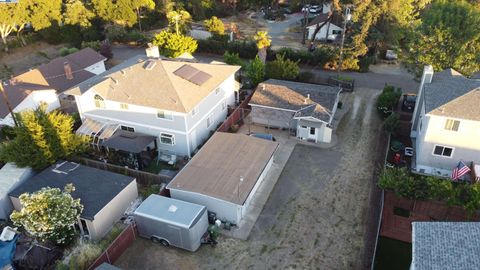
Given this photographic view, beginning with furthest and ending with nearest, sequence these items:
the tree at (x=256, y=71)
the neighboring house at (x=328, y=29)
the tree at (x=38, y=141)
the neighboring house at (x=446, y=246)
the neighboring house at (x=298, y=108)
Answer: the neighboring house at (x=328, y=29) → the tree at (x=256, y=71) → the neighboring house at (x=298, y=108) → the tree at (x=38, y=141) → the neighboring house at (x=446, y=246)

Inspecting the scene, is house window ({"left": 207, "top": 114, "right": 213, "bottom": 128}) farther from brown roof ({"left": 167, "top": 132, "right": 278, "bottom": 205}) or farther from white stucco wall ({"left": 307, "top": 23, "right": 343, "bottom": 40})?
white stucco wall ({"left": 307, "top": 23, "right": 343, "bottom": 40})

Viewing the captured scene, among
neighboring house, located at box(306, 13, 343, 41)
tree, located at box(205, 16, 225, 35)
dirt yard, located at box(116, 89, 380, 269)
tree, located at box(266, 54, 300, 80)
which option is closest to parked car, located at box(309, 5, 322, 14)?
neighboring house, located at box(306, 13, 343, 41)

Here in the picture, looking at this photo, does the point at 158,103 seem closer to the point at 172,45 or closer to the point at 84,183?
the point at 84,183

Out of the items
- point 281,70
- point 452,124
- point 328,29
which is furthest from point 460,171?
point 328,29

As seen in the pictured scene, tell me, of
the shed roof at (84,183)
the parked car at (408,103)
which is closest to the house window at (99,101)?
the shed roof at (84,183)

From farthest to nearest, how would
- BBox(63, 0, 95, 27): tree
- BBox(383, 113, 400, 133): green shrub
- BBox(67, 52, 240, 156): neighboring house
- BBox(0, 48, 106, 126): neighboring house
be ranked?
BBox(63, 0, 95, 27): tree
BBox(0, 48, 106, 126): neighboring house
BBox(383, 113, 400, 133): green shrub
BBox(67, 52, 240, 156): neighboring house

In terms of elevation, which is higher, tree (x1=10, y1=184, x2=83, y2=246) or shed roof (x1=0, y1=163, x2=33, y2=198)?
tree (x1=10, y1=184, x2=83, y2=246)

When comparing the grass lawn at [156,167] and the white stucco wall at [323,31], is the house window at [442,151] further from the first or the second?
the white stucco wall at [323,31]

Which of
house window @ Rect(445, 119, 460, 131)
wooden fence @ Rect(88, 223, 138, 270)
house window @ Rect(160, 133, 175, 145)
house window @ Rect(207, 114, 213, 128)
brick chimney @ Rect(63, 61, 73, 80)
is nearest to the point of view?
wooden fence @ Rect(88, 223, 138, 270)
